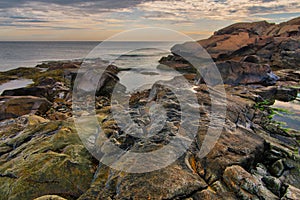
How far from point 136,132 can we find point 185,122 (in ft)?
5.07

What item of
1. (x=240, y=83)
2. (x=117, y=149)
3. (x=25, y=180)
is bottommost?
(x=240, y=83)

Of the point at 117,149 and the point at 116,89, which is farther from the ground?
the point at 117,149

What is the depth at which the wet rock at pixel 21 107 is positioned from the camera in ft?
53.6

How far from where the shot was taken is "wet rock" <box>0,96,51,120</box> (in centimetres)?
1634

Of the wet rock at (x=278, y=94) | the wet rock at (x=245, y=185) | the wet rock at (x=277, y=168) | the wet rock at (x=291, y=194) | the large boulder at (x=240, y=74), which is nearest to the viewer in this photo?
the wet rock at (x=245, y=185)

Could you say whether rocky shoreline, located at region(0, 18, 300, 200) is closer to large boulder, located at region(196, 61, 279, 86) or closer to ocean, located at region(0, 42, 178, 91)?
ocean, located at region(0, 42, 178, 91)

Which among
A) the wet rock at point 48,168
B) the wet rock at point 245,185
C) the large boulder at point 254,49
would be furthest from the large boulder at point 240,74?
the wet rock at point 245,185

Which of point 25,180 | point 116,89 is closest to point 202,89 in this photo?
point 25,180

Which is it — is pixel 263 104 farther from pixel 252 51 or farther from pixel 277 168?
pixel 252 51

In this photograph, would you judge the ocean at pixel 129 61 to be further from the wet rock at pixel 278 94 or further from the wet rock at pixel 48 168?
the wet rock at pixel 48 168

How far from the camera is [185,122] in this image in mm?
7320

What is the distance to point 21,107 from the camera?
1716 cm

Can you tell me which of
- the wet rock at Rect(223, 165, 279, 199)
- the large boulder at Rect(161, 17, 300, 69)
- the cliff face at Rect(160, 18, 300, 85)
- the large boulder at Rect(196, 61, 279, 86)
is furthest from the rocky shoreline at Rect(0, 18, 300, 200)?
the large boulder at Rect(161, 17, 300, 69)

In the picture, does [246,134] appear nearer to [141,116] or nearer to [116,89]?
[141,116]
